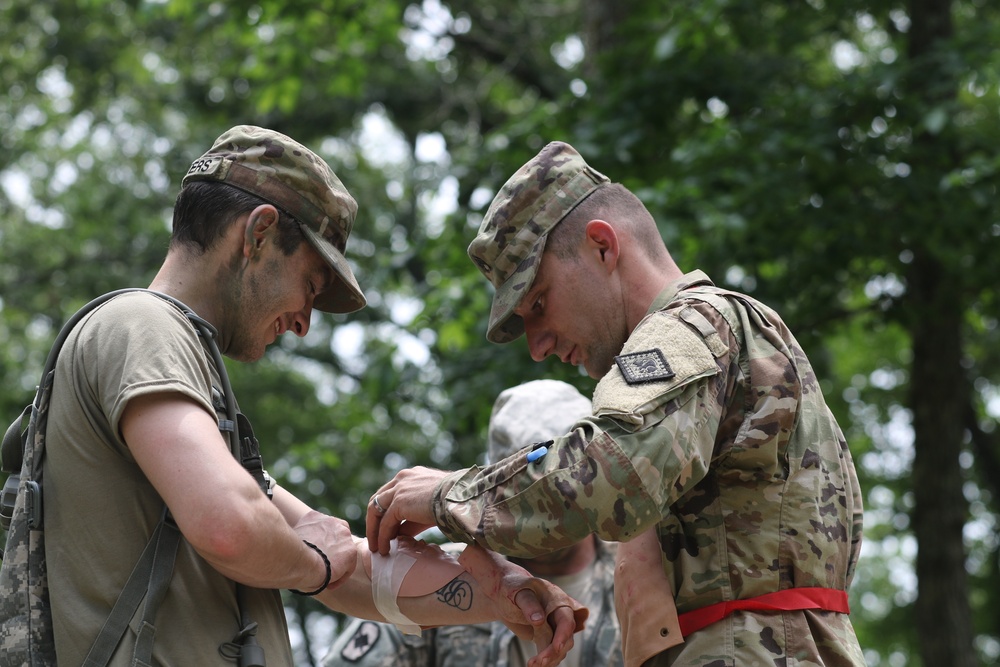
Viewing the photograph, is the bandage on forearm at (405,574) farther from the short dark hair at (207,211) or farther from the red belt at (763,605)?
the short dark hair at (207,211)

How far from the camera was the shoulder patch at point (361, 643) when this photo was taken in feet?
15.6

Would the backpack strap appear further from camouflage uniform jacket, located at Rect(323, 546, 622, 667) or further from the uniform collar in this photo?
camouflage uniform jacket, located at Rect(323, 546, 622, 667)

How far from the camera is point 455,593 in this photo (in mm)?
3566

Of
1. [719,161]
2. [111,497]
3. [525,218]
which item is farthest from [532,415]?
[719,161]

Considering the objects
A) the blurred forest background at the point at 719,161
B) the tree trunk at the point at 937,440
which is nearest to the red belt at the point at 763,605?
the blurred forest background at the point at 719,161

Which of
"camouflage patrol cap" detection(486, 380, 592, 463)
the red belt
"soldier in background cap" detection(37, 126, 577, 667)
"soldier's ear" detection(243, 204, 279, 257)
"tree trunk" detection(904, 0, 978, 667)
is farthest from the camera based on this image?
"tree trunk" detection(904, 0, 978, 667)

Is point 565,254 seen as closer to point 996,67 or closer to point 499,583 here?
point 499,583

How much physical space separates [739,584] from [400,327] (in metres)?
5.80

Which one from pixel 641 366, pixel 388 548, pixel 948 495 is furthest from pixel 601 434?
pixel 948 495

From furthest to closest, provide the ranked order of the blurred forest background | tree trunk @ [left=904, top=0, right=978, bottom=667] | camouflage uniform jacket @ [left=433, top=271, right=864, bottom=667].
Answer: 1. tree trunk @ [left=904, top=0, right=978, bottom=667]
2. the blurred forest background
3. camouflage uniform jacket @ [left=433, top=271, right=864, bottom=667]

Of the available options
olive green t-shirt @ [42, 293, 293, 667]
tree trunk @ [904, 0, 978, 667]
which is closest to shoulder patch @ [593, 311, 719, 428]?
olive green t-shirt @ [42, 293, 293, 667]

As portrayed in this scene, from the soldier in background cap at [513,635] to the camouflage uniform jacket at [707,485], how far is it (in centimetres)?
166

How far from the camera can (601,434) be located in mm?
2711

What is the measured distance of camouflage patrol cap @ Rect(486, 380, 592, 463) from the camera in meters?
4.96
